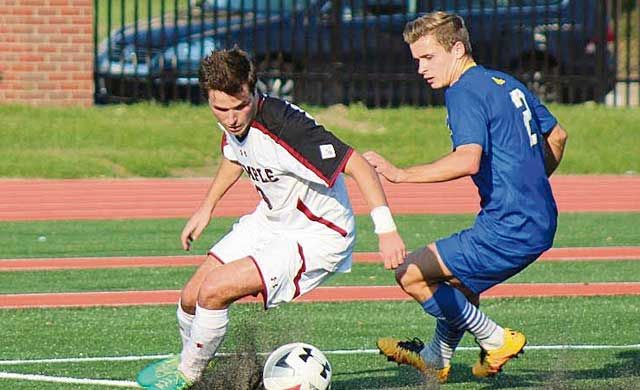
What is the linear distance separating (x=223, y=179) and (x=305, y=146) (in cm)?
90

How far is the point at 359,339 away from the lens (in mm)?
9000

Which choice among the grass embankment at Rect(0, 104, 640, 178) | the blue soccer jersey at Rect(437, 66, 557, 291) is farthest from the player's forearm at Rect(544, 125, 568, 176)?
the grass embankment at Rect(0, 104, 640, 178)

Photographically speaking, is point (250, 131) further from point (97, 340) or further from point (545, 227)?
point (97, 340)

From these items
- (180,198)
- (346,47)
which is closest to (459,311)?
(180,198)

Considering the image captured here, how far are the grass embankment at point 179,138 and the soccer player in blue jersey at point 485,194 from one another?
10.8m

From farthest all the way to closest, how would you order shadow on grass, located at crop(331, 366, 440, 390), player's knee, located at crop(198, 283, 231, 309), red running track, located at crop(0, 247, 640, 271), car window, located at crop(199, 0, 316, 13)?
car window, located at crop(199, 0, 316, 13)
red running track, located at crop(0, 247, 640, 271)
shadow on grass, located at crop(331, 366, 440, 390)
player's knee, located at crop(198, 283, 231, 309)

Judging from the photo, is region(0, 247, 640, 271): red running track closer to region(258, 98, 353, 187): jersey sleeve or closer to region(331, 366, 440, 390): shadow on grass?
region(331, 366, 440, 390): shadow on grass

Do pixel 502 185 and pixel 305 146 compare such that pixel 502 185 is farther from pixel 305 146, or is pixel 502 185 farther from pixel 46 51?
pixel 46 51

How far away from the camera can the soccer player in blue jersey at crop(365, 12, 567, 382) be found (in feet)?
23.5

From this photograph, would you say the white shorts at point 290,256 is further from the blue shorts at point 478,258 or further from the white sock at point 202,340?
the blue shorts at point 478,258

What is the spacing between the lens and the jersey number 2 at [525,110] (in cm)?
727

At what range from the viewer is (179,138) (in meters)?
19.3

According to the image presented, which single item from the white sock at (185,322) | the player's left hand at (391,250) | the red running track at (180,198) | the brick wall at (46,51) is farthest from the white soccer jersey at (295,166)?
the brick wall at (46,51)

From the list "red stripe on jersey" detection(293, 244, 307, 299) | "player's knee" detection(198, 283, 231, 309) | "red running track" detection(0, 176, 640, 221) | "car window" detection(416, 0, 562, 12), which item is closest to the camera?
"player's knee" detection(198, 283, 231, 309)
